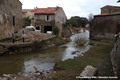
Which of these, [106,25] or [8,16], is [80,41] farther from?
[8,16]

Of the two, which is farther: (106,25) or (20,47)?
(106,25)

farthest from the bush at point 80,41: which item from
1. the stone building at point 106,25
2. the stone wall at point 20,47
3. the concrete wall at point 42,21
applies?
the concrete wall at point 42,21

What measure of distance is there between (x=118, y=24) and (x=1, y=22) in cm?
1592

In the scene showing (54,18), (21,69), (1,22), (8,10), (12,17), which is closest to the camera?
(21,69)

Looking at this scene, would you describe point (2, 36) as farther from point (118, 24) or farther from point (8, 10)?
point (118, 24)

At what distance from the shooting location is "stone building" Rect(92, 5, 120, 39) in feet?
58.0

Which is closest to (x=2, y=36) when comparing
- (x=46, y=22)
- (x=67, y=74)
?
(x=67, y=74)

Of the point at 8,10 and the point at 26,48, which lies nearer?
the point at 26,48

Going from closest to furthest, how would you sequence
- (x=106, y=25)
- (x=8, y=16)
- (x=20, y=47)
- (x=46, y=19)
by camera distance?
(x=20, y=47) → (x=8, y=16) → (x=106, y=25) → (x=46, y=19)

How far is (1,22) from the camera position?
12953 millimetres

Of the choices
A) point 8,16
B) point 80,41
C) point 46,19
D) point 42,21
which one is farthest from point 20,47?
point 42,21

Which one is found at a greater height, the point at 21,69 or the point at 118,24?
the point at 118,24

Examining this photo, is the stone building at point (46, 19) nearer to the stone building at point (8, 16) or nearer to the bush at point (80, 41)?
the stone building at point (8, 16)

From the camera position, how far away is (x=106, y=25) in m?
19.3
